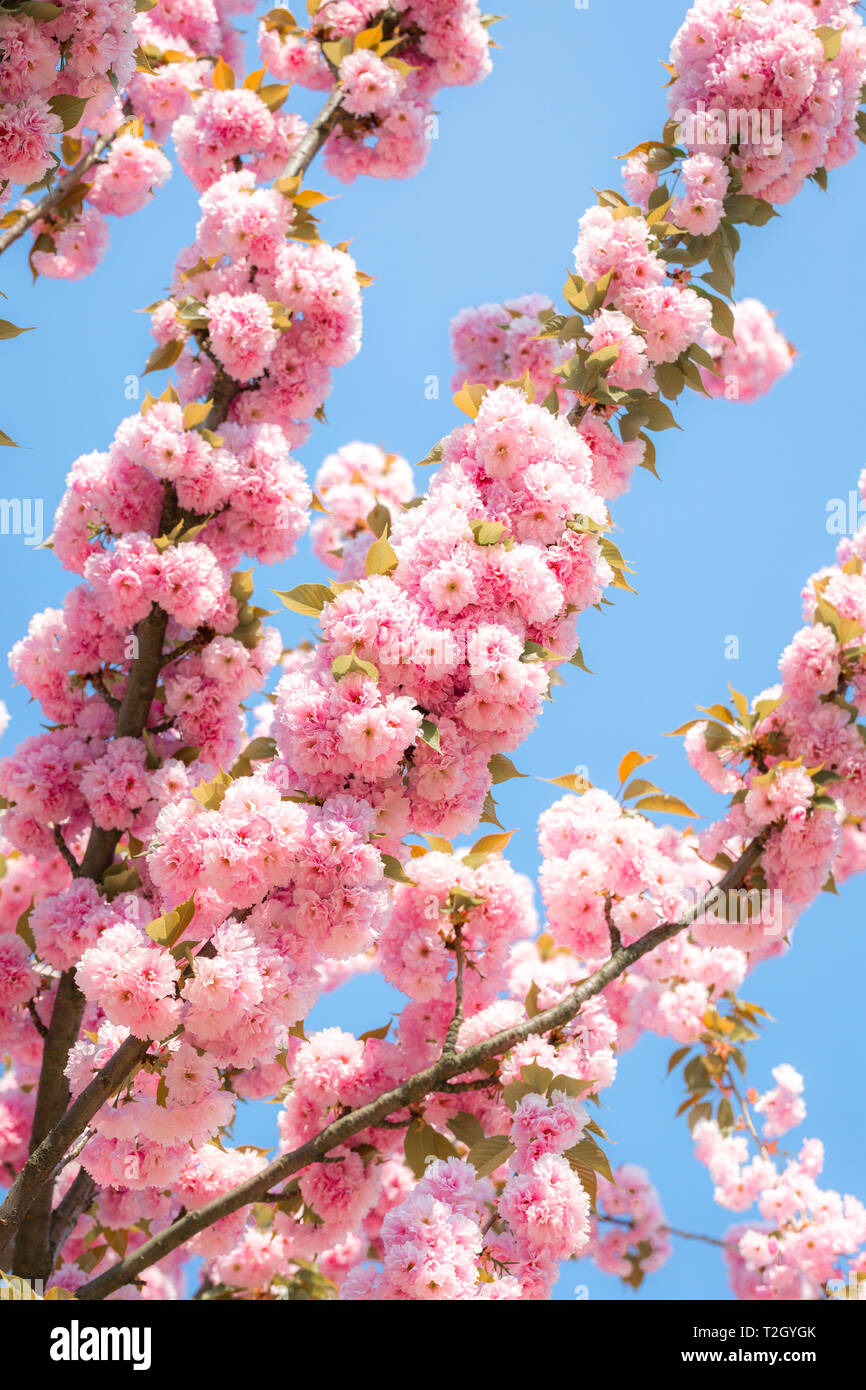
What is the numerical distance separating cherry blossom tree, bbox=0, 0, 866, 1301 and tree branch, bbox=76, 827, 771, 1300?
0.01m

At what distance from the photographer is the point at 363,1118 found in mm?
2895

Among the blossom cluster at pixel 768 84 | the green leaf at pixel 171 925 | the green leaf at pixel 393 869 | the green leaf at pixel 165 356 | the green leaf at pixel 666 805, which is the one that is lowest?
the green leaf at pixel 171 925

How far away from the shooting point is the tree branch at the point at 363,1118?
2854 millimetres

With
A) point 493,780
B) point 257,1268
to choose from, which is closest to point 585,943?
point 493,780

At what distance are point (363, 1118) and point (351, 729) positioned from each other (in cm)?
128

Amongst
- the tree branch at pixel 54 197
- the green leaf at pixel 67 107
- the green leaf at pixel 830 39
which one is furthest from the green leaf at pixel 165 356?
the green leaf at pixel 830 39

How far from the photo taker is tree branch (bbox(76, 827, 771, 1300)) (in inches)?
112

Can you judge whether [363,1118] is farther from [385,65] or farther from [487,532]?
[385,65]

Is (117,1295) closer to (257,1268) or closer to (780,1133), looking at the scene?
(257,1268)

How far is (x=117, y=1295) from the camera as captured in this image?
3.43 m

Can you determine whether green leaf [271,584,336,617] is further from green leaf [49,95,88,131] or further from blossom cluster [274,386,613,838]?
green leaf [49,95,88,131]

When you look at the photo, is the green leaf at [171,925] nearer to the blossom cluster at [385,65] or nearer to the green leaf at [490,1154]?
the green leaf at [490,1154]

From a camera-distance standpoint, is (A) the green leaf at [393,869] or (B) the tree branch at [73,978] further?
(B) the tree branch at [73,978]

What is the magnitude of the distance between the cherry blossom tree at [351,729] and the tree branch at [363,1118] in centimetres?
1
